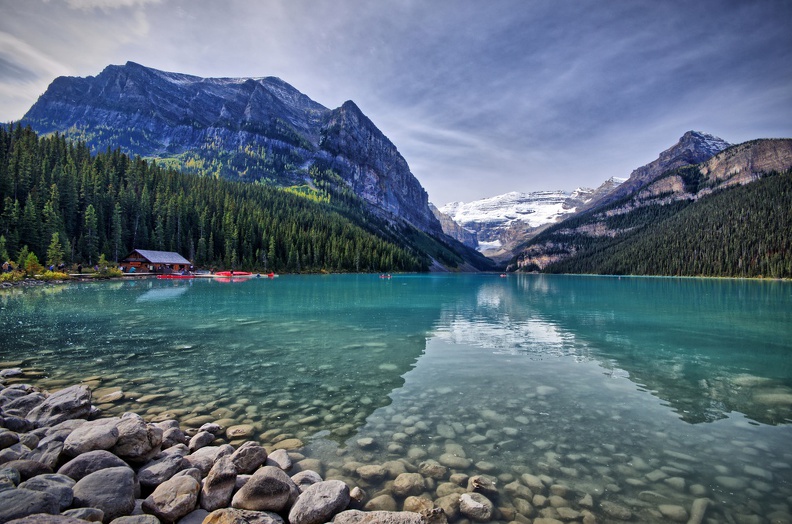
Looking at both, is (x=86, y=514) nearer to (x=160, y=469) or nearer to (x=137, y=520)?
(x=137, y=520)

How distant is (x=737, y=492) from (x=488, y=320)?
1096 inches

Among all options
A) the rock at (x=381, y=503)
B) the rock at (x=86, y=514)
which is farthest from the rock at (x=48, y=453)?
the rock at (x=381, y=503)

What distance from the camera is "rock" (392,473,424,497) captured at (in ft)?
25.2

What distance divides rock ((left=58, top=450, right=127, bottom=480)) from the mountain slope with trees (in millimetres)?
88193

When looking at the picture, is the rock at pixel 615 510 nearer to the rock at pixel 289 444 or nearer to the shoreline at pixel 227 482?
the shoreline at pixel 227 482

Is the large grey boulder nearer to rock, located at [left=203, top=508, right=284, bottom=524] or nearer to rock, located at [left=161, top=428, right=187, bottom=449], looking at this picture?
rock, located at [left=161, top=428, right=187, bottom=449]

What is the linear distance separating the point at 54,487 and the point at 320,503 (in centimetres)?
437

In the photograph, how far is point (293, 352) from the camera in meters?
20.4

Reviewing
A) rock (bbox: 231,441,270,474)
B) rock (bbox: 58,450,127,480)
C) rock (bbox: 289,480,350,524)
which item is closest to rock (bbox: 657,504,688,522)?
rock (bbox: 289,480,350,524)

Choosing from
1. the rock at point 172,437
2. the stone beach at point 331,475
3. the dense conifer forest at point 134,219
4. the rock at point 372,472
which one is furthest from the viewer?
the dense conifer forest at point 134,219

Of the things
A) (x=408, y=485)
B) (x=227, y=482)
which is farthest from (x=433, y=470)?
(x=227, y=482)

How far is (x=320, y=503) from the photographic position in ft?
21.8

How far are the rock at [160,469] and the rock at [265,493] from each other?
1832 mm

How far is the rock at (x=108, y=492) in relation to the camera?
612cm
